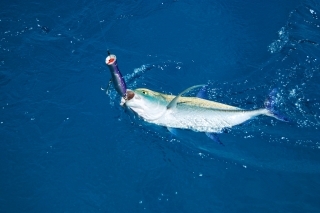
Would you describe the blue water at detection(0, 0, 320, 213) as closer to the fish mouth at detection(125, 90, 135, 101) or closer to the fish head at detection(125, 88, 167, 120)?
the fish head at detection(125, 88, 167, 120)

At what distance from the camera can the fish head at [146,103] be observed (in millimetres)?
3021

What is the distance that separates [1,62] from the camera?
4988mm

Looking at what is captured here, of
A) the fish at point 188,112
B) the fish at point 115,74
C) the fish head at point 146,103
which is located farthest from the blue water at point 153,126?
the fish at point 115,74

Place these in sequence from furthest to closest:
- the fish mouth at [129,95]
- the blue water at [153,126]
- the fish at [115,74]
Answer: the blue water at [153,126]
the fish mouth at [129,95]
the fish at [115,74]

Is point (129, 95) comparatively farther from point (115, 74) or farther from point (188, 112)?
point (188, 112)

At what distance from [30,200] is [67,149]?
0.99 metres

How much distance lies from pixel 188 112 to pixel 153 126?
3.02 ft

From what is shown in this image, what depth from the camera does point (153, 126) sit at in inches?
163

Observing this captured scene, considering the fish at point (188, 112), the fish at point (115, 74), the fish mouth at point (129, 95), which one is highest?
the fish at point (115, 74)

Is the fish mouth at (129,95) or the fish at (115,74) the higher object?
the fish at (115,74)

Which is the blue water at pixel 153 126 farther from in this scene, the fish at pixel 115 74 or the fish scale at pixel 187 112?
the fish at pixel 115 74

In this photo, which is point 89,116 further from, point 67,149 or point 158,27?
point 158,27

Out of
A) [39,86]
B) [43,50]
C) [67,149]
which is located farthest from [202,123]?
[43,50]

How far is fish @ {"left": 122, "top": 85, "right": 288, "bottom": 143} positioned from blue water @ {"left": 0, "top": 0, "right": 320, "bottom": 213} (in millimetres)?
643
